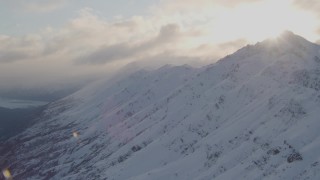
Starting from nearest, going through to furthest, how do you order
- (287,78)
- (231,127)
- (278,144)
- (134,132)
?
(278,144) → (231,127) → (287,78) → (134,132)

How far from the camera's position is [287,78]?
12081 cm

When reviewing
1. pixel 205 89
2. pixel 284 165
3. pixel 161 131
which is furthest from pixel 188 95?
pixel 284 165

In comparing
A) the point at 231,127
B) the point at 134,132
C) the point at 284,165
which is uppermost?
the point at 134,132

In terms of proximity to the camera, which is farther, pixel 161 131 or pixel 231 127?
pixel 161 131

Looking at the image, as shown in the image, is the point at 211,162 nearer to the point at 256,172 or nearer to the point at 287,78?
the point at 256,172

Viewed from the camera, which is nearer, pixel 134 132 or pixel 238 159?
pixel 238 159

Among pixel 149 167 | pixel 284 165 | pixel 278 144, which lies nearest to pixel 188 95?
pixel 149 167

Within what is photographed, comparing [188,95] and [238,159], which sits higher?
[188,95]

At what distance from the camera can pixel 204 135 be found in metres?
126

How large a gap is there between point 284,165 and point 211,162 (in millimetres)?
28746

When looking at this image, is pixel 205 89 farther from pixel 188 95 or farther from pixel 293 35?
pixel 293 35

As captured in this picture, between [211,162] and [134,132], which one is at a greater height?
[134,132]

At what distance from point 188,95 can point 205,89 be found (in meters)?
10.5

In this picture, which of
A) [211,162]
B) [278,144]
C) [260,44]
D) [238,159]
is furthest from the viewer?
[260,44]
